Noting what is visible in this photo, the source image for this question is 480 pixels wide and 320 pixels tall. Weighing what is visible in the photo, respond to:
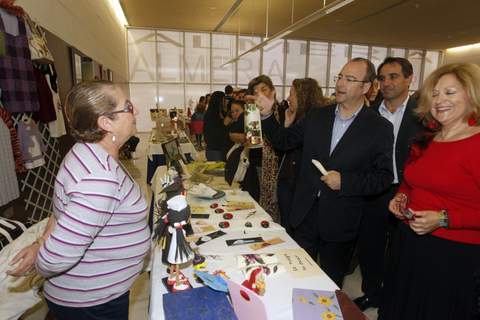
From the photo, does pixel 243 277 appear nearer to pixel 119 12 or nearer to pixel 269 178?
pixel 269 178

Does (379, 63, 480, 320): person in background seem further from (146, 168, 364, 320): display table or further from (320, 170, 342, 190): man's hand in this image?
(146, 168, 364, 320): display table

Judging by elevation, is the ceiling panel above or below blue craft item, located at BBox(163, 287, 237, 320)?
above

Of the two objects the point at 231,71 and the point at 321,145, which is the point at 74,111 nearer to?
the point at 321,145

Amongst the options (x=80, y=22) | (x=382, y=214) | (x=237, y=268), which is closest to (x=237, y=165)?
(x=382, y=214)

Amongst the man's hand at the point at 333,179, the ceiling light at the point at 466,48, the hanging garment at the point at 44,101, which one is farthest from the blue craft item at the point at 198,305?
the ceiling light at the point at 466,48

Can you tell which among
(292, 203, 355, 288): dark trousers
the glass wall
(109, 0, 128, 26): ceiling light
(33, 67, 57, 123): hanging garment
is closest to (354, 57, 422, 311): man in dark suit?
(292, 203, 355, 288): dark trousers

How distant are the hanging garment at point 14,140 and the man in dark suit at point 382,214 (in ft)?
7.66

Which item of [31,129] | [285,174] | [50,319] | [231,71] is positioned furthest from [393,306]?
[231,71]

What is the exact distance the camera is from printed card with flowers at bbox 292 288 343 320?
989mm

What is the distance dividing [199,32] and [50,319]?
35.8ft

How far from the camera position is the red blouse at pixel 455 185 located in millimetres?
1227

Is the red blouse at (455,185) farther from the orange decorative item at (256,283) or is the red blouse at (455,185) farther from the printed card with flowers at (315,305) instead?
the orange decorative item at (256,283)

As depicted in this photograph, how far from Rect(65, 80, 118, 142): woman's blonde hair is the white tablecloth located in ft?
1.99

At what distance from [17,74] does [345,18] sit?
858 centimetres
